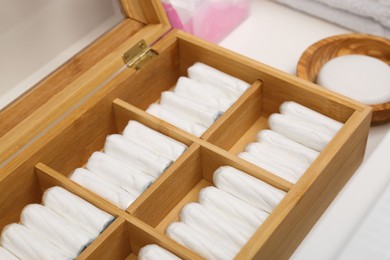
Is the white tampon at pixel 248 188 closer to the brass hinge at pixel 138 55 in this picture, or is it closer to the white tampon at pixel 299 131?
the white tampon at pixel 299 131

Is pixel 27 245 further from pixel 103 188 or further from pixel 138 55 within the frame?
pixel 138 55

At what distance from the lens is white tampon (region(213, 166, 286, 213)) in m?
0.85

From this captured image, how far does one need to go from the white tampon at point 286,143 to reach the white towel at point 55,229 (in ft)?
0.94

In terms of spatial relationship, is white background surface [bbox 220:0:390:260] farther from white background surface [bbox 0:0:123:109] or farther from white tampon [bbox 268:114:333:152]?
white background surface [bbox 0:0:123:109]

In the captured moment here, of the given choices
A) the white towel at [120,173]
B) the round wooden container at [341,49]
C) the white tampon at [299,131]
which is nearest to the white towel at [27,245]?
the white towel at [120,173]

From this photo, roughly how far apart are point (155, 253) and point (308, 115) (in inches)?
12.1

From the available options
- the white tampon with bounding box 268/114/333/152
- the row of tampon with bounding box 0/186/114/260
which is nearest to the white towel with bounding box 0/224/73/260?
the row of tampon with bounding box 0/186/114/260

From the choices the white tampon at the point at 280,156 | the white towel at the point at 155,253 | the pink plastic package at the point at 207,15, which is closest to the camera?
the white towel at the point at 155,253

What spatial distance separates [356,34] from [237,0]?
0.71 ft

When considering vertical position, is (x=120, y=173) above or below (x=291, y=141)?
below

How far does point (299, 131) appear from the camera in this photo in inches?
36.9

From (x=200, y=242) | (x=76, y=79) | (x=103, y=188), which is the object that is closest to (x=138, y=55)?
(x=76, y=79)

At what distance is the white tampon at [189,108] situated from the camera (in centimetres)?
96

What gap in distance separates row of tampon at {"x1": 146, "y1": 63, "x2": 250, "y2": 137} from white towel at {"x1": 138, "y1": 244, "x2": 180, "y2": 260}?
8.1 inches
